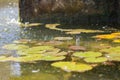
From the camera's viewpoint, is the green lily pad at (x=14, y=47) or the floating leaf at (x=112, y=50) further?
the green lily pad at (x=14, y=47)

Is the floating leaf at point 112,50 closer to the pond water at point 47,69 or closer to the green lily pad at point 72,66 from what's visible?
the pond water at point 47,69

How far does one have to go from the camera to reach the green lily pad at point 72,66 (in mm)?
2570

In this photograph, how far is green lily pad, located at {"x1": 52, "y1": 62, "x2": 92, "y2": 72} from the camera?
8.43 feet

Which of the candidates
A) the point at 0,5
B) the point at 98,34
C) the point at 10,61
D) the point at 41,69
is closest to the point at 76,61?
the point at 41,69

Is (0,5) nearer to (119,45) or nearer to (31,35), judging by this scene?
(31,35)

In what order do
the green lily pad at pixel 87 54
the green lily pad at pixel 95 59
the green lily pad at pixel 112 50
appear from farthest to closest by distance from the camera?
the green lily pad at pixel 112 50 < the green lily pad at pixel 87 54 < the green lily pad at pixel 95 59

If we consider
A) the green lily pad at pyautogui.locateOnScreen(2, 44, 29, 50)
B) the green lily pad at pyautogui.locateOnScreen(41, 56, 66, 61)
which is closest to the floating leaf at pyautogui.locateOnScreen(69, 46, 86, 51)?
the green lily pad at pyautogui.locateOnScreen(41, 56, 66, 61)

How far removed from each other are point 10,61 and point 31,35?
1.07 m

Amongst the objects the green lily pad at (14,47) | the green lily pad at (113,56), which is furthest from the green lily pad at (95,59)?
the green lily pad at (14,47)

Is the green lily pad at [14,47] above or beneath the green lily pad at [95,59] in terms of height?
above

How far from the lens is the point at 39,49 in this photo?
3102 millimetres

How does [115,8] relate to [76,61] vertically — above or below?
above

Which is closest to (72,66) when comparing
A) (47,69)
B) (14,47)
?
(47,69)

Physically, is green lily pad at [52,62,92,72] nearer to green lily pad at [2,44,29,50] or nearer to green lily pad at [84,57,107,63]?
green lily pad at [84,57,107,63]
